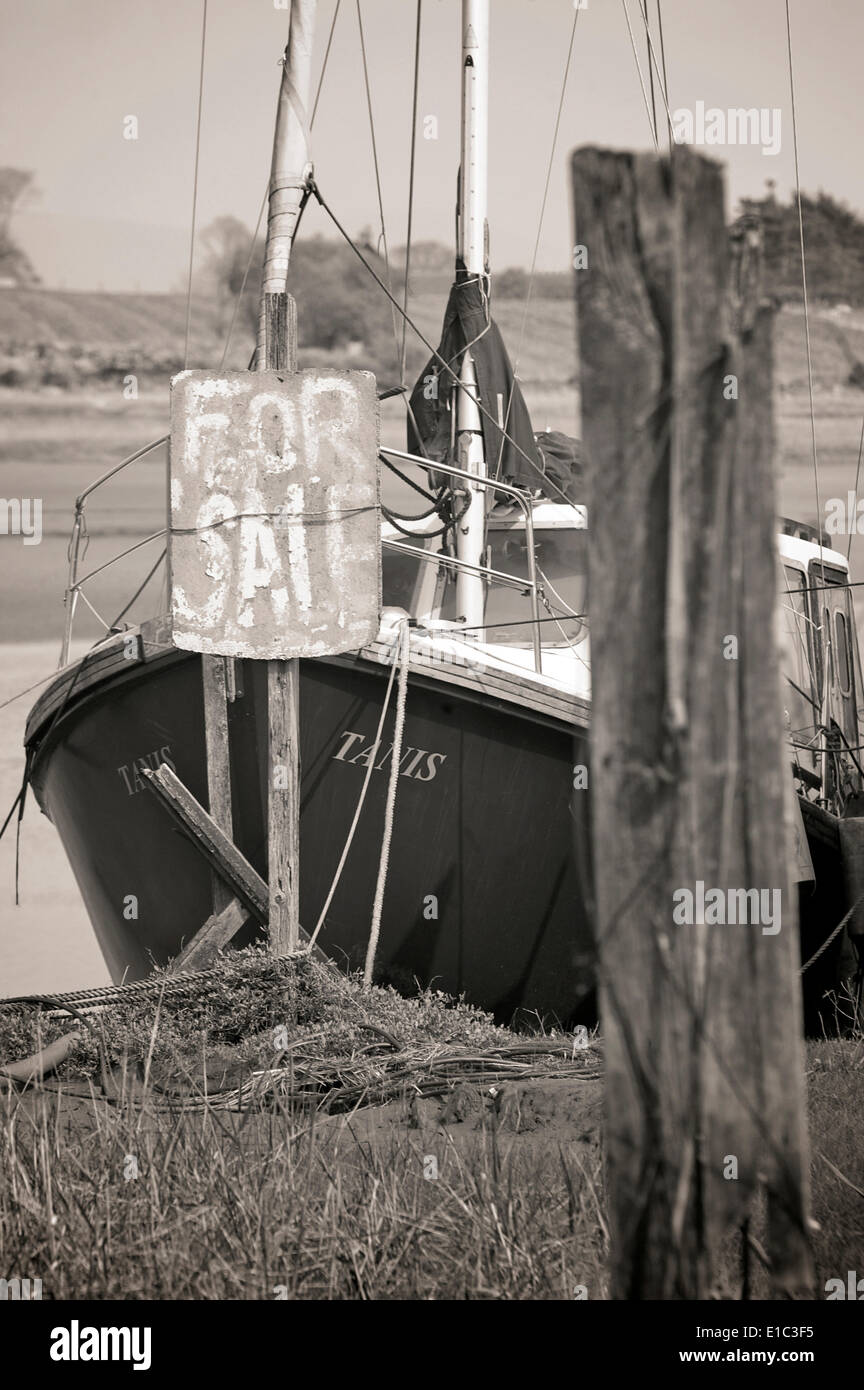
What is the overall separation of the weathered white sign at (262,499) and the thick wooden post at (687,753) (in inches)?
151

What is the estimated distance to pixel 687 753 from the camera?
7.49 ft

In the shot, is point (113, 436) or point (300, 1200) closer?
point (300, 1200)

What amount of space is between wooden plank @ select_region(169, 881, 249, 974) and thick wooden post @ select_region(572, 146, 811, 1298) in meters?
4.48

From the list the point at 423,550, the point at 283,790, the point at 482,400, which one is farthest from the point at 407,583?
the point at 283,790

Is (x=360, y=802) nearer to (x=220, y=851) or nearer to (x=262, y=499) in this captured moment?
(x=220, y=851)

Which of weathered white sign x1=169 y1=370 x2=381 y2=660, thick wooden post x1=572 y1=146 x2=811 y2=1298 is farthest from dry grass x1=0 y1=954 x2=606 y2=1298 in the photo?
weathered white sign x1=169 y1=370 x2=381 y2=660

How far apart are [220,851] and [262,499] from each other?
172 cm

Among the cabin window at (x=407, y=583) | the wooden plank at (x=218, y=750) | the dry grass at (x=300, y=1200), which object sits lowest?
the dry grass at (x=300, y=1200)

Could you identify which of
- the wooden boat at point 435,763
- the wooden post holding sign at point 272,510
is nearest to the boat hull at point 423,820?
the wooden boat at point 435,763

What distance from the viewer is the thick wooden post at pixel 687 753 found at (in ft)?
7.55

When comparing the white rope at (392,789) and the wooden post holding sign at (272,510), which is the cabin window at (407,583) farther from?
the wooden post holding sign at (272,510)

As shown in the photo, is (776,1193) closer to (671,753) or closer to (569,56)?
(671,753)
